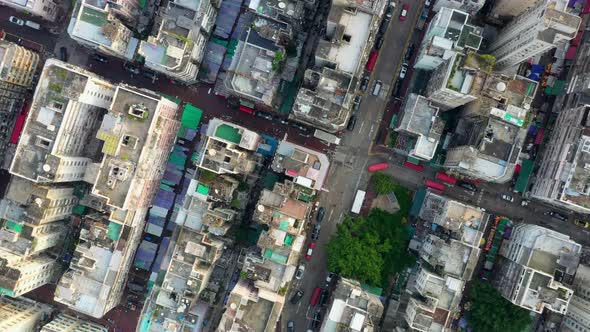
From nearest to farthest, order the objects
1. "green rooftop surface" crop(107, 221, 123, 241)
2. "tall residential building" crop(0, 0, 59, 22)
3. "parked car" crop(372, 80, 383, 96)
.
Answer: "green rooftop surface" crop(107, 221, 123, 241) < "tall residential building" crop(0, 0, 59, 22) < "parked car" crop(372, 80, 383, 96)

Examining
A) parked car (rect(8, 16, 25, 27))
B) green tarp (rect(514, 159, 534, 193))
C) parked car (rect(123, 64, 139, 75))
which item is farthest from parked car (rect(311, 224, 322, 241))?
parked car (rect(8, 16, 25, 27))

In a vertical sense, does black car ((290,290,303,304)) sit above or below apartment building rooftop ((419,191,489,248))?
below

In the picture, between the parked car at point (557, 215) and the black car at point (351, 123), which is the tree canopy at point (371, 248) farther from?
the parked car at point (557, 215)

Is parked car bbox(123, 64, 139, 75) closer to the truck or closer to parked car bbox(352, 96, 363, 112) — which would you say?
parked car bbox(352, 96, 363, 112)

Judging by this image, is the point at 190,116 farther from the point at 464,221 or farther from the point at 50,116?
the point at 464,221

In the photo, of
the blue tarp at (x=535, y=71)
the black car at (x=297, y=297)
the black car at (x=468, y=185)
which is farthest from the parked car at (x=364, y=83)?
the black car at (x=297, y=297)

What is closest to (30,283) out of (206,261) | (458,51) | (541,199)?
(206,261)
